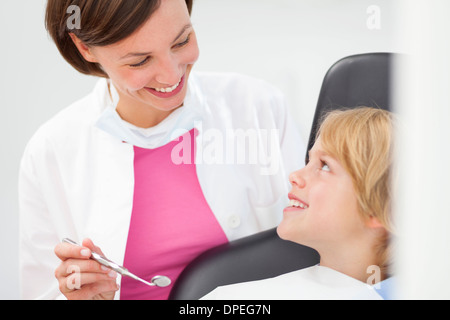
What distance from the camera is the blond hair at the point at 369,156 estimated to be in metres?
0.69

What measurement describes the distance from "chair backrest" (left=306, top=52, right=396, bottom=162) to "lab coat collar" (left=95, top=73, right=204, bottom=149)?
0.20 metres

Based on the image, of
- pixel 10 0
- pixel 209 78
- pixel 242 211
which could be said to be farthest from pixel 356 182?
pixel 10 0

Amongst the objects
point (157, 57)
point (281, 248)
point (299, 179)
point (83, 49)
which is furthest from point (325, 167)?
point (83, 49)

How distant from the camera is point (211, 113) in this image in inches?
34.5

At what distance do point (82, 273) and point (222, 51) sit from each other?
494 mm

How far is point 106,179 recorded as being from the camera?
0.84 metres

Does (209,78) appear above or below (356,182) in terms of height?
above

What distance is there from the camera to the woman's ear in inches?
28.0

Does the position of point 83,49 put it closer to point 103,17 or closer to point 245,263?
point 103,17

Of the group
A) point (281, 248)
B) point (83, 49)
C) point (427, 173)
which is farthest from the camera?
point (281, 248)

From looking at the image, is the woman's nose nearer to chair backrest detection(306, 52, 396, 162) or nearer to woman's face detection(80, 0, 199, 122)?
chair backrest detection(306, 52, 396, 162)

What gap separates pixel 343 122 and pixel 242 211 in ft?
0.80
